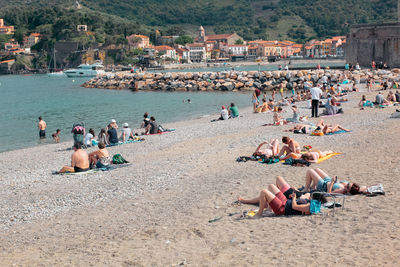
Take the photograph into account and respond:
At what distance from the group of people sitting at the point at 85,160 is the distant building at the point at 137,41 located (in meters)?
151

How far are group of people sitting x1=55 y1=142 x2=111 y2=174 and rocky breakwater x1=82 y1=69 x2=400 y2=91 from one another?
30.0 meters

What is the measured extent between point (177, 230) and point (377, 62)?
45.3 metres

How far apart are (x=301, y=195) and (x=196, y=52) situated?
554ft

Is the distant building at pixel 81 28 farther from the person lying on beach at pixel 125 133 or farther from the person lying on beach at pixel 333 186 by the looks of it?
the person lying on beach at pixel 333 186

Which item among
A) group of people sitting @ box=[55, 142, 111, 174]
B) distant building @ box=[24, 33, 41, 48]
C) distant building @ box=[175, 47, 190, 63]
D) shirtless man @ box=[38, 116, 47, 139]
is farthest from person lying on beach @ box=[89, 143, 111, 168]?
distant building @ box=[24, 33, 41, 48]

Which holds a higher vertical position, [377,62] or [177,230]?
[377,62]

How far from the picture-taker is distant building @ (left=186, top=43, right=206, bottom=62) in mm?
173500

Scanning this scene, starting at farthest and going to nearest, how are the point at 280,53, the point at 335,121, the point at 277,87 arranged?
1. the point at 280,53
2. the point at 277,87
3. the point at 335,121

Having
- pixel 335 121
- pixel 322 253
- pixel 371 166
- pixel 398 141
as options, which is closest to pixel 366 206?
pixel 322 253

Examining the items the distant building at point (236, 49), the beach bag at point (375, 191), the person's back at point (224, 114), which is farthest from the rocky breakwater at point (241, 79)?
the distant building at point (236, 49)

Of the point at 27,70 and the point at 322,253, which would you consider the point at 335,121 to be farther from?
the point at 27,70

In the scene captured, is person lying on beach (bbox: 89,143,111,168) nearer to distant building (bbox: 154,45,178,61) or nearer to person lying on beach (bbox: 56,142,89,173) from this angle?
person lying on beach (bbox: 56,142,89,173)

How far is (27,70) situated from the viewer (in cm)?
15738

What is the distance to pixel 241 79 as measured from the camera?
160 ft
